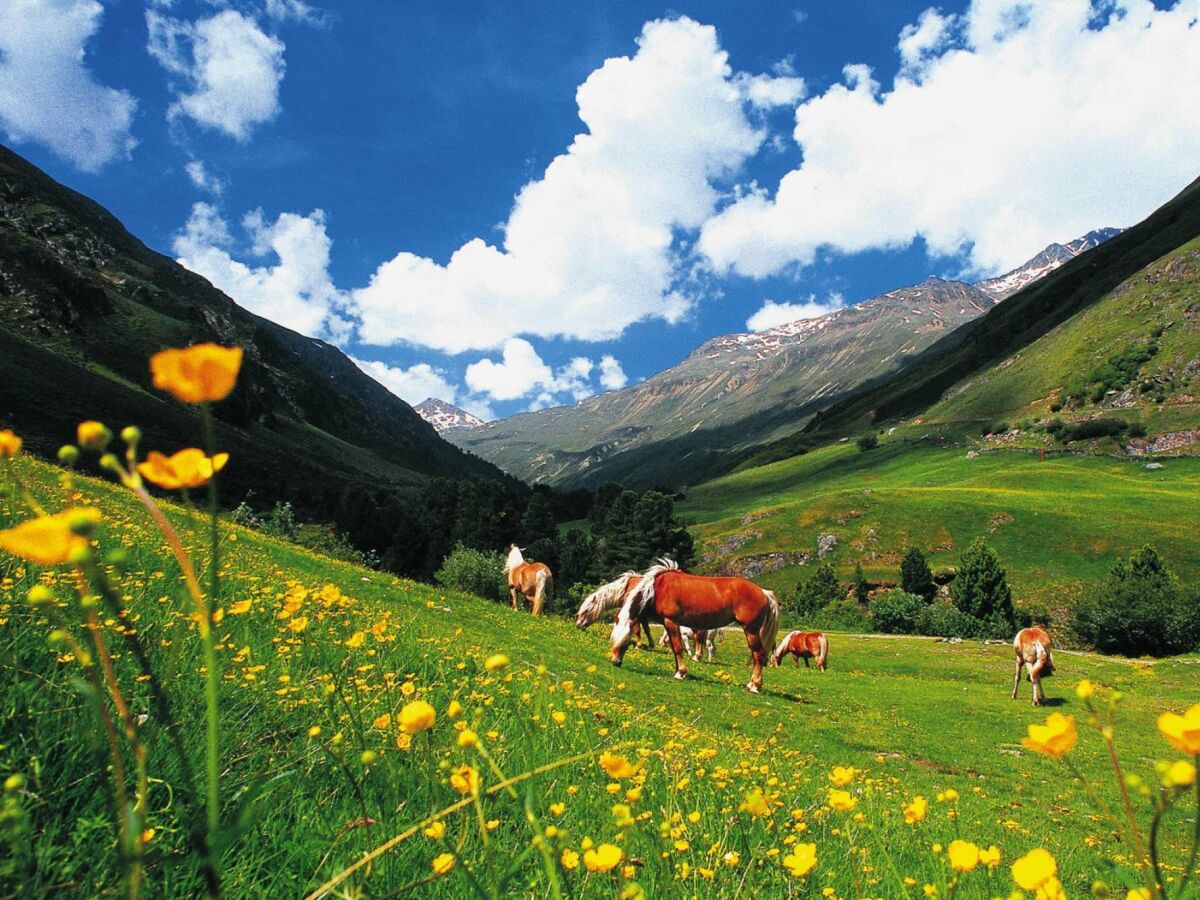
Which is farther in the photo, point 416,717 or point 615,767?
point 615,767

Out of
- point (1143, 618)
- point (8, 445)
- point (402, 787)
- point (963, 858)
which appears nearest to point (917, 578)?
point (1143, 618)

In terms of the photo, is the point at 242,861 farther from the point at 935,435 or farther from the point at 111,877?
the point at 935,435

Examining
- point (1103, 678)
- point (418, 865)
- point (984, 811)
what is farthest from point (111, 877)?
point (1103, 678)

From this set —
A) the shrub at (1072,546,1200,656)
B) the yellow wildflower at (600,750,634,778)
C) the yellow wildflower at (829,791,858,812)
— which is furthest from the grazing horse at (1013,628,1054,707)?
the shrub at (1072,546,1200,656)

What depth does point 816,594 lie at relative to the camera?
85.4 metres

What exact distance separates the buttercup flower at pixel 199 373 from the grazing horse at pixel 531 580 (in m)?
28.0

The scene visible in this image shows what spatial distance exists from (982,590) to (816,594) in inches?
800

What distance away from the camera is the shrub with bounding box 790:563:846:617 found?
8312 cm

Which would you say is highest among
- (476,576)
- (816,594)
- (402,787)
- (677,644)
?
(402,787)

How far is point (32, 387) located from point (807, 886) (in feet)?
522

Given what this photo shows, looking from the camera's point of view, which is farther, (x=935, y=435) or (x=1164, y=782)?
(x=935, y=435)

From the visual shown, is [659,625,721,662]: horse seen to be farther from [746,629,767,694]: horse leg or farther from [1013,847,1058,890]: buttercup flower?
[1013,847,1058,890]: buttercup flower

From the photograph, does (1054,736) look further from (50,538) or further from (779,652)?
(779,652)

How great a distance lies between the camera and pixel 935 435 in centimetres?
19012
